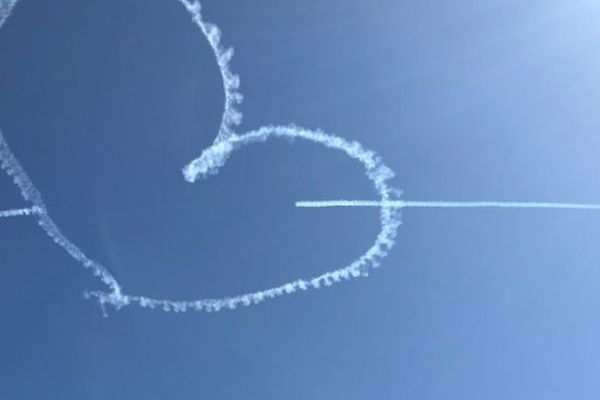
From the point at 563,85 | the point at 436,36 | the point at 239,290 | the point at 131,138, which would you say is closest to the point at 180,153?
the point at 131,138

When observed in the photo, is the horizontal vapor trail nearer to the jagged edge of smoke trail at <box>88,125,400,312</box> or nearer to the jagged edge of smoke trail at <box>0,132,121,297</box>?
the jagged edge of smoke trail at <box>0,132,121,297</box>

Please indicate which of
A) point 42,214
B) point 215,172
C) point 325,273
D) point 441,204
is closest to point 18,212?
point 42,214

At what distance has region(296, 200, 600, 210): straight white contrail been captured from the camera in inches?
38.6

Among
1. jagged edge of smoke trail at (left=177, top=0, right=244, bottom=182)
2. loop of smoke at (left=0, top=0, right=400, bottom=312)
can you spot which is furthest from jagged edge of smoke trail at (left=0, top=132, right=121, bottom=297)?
jagged edge of smoke trail at (left=177, top=0, right=244, bottom=182)

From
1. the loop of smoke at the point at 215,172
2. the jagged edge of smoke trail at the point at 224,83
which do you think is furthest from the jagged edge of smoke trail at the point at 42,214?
the jagged edge of smoke trail at the point at 224,83

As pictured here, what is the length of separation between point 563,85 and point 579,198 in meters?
0.14

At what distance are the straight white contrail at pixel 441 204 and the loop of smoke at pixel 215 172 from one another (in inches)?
0.4

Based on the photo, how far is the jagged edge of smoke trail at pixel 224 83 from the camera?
37.2 inches

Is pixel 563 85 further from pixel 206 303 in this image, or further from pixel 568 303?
pixel 206 303

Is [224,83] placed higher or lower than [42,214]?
higher

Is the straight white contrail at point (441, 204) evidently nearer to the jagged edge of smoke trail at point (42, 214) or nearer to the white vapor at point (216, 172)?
the white vapor at point (216, 172)

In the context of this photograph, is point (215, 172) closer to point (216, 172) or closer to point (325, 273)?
point (216, 172)

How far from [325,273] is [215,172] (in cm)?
18

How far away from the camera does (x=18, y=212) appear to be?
96 centimetres
